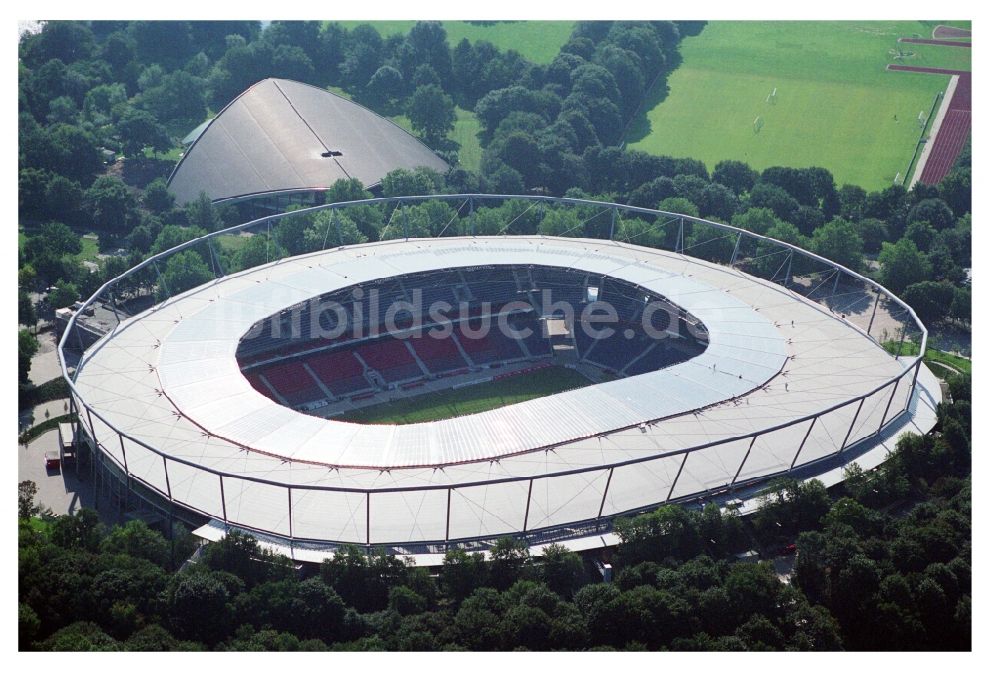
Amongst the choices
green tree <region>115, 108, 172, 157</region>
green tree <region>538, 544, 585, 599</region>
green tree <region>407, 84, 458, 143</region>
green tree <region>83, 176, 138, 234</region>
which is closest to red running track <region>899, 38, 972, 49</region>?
green tree <region>407, 84, 458, 143</region>

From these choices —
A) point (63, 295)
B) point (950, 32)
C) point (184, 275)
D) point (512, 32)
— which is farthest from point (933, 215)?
point (63, 295)

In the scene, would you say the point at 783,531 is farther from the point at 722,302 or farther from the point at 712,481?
the point at 722,302

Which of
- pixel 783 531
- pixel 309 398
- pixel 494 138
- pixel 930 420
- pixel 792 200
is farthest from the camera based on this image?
pixel 494 138

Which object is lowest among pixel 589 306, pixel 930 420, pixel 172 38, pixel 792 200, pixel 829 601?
pixel 829 601

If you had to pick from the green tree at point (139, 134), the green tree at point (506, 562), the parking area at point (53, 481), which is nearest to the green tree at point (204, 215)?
the green tree at point (139, 134)

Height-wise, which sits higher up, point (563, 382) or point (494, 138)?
point (494, 138)

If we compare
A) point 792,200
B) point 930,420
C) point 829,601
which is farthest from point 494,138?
point 829,601

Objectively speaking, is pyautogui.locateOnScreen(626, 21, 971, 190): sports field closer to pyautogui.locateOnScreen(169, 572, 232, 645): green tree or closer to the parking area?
the parking area
